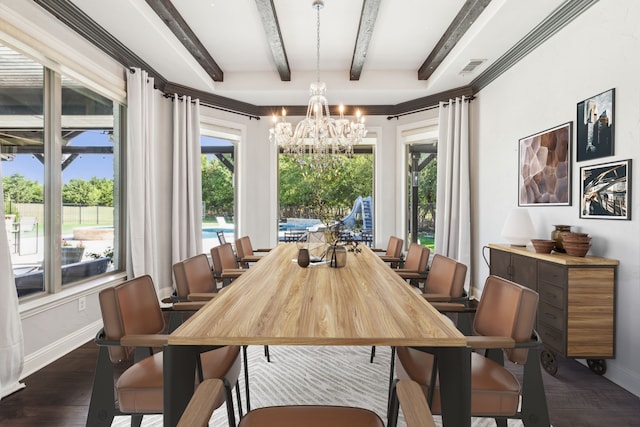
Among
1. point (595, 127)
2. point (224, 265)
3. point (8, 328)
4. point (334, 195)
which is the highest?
point (595, 127)

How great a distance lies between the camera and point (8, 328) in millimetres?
2117

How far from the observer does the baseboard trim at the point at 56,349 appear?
2.44 metres

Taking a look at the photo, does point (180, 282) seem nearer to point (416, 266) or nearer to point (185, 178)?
point (416, 266)

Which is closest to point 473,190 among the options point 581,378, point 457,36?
point 457,36

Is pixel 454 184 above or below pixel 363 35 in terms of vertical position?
below

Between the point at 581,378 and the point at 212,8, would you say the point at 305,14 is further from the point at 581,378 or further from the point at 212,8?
the point at 581,378

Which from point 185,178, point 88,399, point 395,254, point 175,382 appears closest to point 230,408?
point 175,382

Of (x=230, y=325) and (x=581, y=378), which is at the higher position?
(x=230, y=325)

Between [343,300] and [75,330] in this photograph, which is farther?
[75,330]

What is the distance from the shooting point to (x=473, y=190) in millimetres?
4469

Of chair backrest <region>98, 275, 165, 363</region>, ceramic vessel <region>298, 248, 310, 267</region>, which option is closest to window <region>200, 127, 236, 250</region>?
ceramic vessel <region>298, 248, 310, 267</region>

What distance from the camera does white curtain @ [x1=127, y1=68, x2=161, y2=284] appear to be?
11.6 ft

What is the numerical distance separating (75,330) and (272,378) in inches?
73.2

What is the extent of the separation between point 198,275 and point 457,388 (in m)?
1.66
